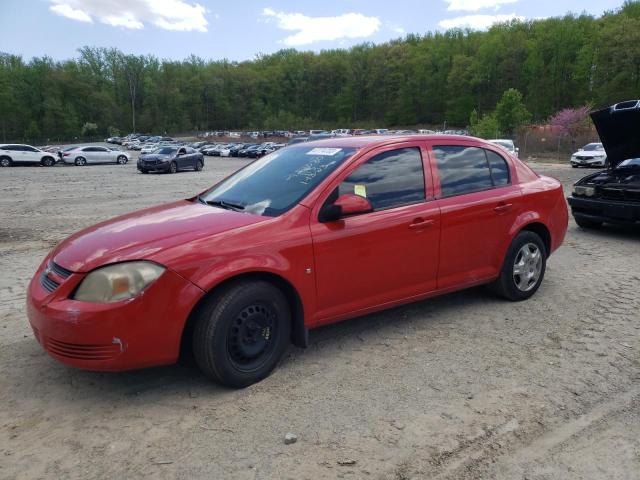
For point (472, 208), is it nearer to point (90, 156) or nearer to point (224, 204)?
point (224, 204)

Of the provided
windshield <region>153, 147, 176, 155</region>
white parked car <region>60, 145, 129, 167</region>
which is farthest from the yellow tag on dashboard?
white parked car <region>60, 145, 129, 167</region>

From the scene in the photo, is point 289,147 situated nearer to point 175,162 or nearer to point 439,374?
point 439,374

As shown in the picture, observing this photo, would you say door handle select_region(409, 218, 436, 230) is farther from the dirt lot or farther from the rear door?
the dirt lot

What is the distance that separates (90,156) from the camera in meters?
36.9

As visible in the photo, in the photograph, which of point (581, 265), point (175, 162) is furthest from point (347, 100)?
point (581, 265)

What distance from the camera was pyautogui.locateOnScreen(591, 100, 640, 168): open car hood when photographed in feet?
25.4

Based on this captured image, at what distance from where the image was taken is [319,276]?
3707mm

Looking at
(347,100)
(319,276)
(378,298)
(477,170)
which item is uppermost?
(347,100)

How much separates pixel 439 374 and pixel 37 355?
302 cm

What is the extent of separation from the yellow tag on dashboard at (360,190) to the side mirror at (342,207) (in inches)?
8.3

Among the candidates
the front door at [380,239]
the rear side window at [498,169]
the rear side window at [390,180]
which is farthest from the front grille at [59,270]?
the rear side window at [498,169]

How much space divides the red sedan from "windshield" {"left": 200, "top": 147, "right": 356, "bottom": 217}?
2 cm

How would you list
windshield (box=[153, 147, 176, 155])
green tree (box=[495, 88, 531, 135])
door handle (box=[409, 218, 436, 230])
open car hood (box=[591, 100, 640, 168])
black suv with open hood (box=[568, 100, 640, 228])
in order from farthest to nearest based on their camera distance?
green tree (box=[495, 88, 531, 135]) < windshield (box=[153, 147, 176, 155]) < black suv with open hood (box=[568, 100, 640, 228]) < open car hood (box=[591, 100, 640, 168]) < door handle (box=[409, 218, 436, 230])

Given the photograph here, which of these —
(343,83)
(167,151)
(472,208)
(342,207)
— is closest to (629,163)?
(472,208)
